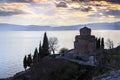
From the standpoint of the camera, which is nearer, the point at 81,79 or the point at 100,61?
the point at 81,79

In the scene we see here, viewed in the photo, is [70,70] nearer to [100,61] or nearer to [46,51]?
[100,61]

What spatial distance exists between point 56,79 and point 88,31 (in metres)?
20.3

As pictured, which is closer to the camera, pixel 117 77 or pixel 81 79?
pixel 117 77

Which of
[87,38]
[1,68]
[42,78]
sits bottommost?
[1,68]

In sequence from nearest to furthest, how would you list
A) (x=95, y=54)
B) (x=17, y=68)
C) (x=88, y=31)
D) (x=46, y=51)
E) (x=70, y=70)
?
1. (x=70, y=70)
2. (x=95, y=54)
3. (x=88, y=31)
4. (x=46, y=51)
5. (x=17, y=68)

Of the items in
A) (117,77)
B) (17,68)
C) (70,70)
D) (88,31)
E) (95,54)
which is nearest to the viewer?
(117,77)

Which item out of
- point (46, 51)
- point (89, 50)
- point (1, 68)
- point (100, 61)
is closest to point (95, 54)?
point (89, 50)

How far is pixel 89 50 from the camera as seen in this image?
48.9 m

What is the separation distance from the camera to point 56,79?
31.5 metres

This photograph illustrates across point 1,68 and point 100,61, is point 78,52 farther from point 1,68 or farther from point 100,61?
point 1,68

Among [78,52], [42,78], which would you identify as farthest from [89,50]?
[42,78]

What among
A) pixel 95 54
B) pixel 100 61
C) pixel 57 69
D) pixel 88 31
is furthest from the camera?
pixel 88 31

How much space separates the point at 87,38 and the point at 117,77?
40228 mm

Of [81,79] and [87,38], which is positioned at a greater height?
[87,38]
